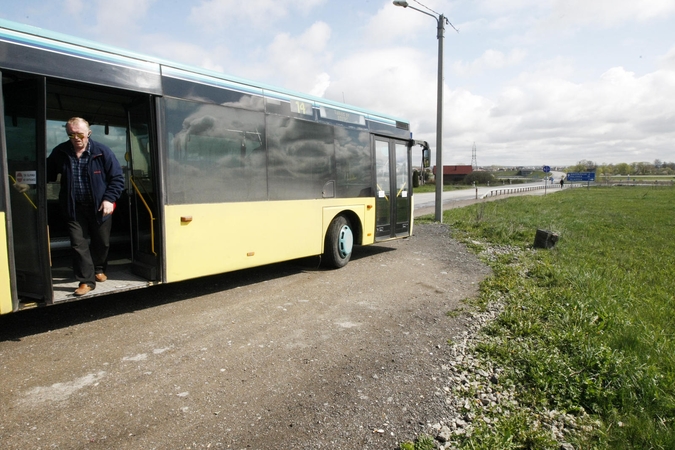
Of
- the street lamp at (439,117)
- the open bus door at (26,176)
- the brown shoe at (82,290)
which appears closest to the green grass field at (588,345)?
the brown shoe at (82,290)

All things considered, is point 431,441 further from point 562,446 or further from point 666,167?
point 666,167

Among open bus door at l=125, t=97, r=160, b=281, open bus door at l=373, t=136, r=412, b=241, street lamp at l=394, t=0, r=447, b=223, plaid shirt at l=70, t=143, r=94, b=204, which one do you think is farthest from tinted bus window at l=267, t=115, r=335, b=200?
street lamp at l=394, t=0, r=447, b=223

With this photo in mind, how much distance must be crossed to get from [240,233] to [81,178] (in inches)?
81.3

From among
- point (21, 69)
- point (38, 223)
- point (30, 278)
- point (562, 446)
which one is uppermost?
point (21, 69)

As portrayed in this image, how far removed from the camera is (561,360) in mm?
4109

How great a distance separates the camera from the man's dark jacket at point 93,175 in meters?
4.96

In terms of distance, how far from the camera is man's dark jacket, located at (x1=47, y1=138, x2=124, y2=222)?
4957 mm

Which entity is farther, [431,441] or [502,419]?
[502,419]

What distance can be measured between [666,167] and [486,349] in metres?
153

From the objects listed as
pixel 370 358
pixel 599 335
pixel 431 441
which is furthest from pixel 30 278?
pixel 599 335

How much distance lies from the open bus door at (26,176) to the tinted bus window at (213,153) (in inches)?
A: 53.1

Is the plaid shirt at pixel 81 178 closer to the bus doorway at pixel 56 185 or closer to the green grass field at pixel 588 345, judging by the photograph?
the bus doorway at pixel 56 185

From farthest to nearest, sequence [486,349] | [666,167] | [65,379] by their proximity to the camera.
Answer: [666,167] → [486,349] → [65,379]

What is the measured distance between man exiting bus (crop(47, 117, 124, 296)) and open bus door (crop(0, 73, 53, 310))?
0.44 meters
